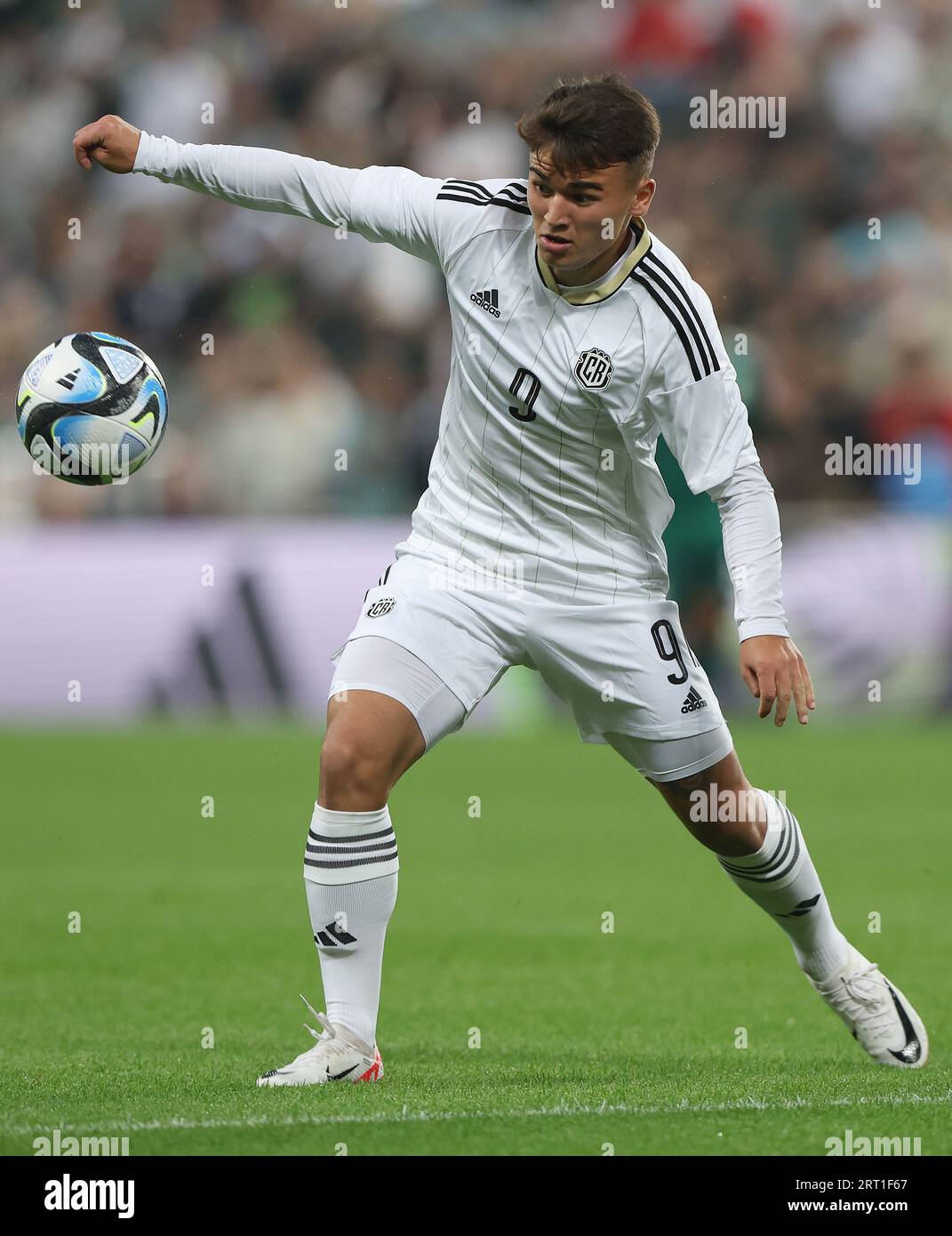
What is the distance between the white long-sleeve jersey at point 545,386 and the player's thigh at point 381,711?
1.17 feet

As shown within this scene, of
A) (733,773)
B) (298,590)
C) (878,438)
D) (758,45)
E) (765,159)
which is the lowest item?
(733,773)

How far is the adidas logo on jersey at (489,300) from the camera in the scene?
5059 mm

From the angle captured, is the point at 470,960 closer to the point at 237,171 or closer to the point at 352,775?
the point at 352,775

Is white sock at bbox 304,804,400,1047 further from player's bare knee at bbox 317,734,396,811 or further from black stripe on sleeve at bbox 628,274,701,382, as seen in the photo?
black stripe on sleeve at bbox 628,274,701,382

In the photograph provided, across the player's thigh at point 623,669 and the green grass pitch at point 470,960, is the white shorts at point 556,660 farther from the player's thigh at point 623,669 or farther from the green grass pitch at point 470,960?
the green grass pitch at point 470,960

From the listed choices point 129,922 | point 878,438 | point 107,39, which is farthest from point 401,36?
point 129,922

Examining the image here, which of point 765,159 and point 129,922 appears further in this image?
point 765,159

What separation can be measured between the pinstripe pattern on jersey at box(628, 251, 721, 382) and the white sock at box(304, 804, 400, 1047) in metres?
1.36

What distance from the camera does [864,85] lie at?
1714cm

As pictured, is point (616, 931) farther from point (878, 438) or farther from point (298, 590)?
point (878, 438)

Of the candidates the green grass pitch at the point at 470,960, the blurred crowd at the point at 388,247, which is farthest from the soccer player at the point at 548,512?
the blurred crowd at the point at 388,247

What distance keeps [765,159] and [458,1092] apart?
13.1 metres

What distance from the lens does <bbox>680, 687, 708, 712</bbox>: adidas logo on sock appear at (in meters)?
5.17

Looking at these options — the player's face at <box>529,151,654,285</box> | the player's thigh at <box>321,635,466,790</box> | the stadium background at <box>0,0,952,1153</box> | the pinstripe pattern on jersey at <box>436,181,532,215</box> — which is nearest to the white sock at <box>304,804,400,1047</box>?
the player's thigh at <box>321,635,466,790</box>
